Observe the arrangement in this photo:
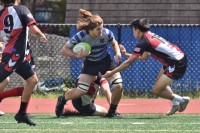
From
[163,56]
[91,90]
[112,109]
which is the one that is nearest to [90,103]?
[91,90]

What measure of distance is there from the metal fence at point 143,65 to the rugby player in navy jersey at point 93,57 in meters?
5.27

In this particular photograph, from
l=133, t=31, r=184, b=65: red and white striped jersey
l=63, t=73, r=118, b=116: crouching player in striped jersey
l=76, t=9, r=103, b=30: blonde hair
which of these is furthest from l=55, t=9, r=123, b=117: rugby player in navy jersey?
l=133, t=31, r=184, b=65: red and white striped jersey

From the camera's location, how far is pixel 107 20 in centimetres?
2008

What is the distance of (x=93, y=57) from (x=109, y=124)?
1.90m

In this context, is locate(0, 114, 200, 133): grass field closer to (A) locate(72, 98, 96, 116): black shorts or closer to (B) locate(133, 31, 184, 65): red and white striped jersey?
(A) locate(72, 98, 96, 116): black shorts

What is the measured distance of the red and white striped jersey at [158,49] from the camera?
36.9ft

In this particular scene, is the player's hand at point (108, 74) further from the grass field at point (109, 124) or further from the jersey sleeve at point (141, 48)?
the grass field at point (109, 124)

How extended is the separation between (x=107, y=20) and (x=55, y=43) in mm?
2650

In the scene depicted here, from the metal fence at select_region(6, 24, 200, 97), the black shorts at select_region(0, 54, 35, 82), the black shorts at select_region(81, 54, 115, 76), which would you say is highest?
the black shorts at select_region(0, 54, 35, 82)

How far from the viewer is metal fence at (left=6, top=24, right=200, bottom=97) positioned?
16.9m

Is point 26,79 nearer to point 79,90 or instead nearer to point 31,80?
point 31,80

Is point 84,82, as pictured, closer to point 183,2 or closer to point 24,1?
point 183,2

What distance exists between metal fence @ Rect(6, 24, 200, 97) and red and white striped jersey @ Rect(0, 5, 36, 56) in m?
7.81

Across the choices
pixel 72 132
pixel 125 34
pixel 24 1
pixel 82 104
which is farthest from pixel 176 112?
pixel 24 1
